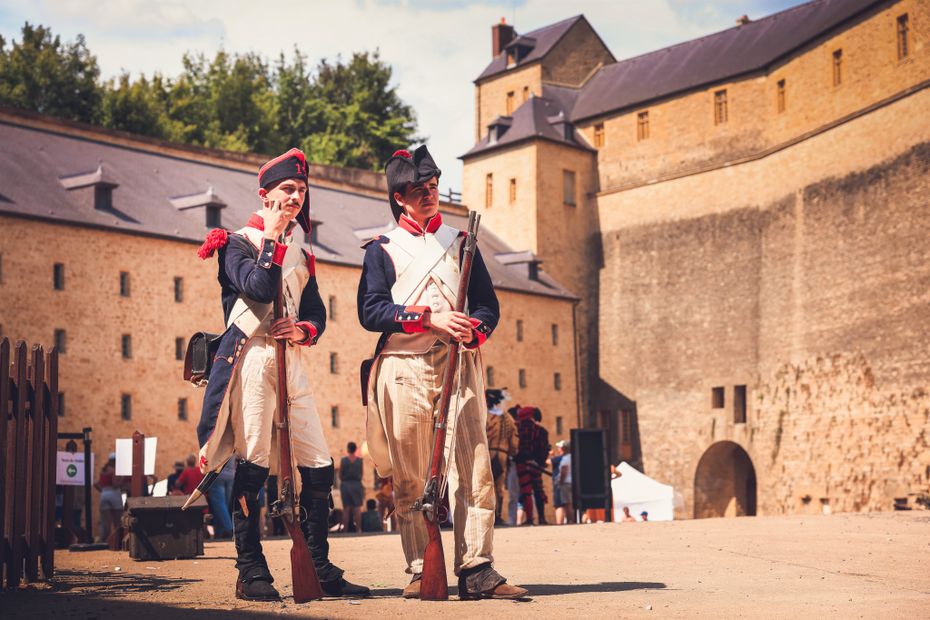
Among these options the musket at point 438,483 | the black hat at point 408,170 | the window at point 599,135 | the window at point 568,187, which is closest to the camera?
the musket at point 438,483

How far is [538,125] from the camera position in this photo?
2108 inches

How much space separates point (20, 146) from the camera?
4022cm

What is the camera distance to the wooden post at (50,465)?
28.3ft

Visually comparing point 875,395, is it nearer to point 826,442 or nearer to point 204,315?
point 826,442

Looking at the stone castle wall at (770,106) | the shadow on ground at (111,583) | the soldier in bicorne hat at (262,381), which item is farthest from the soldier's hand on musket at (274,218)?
the stone castle wall at (770,106)

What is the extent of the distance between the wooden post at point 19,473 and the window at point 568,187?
1795 inches

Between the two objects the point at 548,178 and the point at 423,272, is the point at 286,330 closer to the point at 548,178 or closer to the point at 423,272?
the point at 423,272

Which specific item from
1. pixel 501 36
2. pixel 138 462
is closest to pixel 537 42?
pixel 501 36

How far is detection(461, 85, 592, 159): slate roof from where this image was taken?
53.5 metres

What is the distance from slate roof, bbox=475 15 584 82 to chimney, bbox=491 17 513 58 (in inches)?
30.9

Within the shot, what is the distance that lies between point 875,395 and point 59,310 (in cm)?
2202

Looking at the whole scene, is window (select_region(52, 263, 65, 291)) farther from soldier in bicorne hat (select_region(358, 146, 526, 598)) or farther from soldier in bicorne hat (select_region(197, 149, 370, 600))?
soldier in bicorne hat (select_region(358, 146, 526, 598))

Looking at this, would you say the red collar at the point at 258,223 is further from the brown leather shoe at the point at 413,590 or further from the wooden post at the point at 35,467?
the brown leather shoe at the point at 413,590

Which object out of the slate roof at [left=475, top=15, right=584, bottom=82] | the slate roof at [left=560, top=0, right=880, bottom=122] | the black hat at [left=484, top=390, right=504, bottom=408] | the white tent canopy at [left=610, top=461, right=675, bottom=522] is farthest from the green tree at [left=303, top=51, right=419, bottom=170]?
the black hat at [left=484, top=390, right=504, bottom=408]
